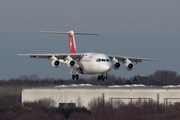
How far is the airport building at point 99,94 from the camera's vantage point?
7788cm

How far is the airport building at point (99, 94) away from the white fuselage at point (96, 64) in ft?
59.9

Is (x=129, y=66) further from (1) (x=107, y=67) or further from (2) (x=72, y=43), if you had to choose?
(2) (x=72, y=43)

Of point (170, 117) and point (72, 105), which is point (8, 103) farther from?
point (170, 117)

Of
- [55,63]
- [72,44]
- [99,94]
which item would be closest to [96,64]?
[55,63]

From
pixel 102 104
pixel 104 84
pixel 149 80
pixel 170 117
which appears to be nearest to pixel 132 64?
pixel 170 117

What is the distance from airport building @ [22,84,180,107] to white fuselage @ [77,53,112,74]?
18258 millimetres

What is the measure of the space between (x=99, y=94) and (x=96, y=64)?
2172cm

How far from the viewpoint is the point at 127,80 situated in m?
89.9

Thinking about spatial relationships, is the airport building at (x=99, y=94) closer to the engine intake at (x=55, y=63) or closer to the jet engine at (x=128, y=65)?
the jet engine at (x=128, y=65)

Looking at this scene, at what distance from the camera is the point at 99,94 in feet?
263

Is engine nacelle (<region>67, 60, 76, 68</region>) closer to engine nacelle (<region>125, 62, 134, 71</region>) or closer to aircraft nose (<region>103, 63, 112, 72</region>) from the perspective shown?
aircraft nose (<region>103, 63, 112, 72</region>)

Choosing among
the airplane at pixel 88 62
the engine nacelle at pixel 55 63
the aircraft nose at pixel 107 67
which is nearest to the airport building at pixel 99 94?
the airplane at pixel 88 62

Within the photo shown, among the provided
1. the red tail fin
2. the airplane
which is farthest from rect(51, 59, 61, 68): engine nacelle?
the red tail fin

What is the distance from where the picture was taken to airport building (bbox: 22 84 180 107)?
77875 millimetres
